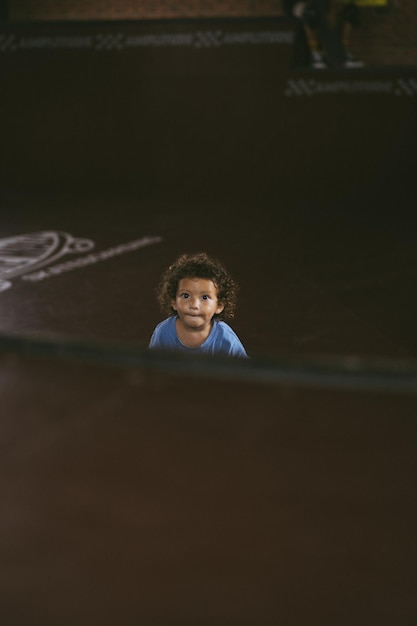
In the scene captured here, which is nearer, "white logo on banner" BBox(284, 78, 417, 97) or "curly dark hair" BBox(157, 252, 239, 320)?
"curly dark hair" BBox(157, 252, 239, 320)

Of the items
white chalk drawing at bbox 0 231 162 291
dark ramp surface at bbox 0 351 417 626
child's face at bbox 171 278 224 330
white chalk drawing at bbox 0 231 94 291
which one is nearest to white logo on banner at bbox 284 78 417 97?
white chalk drawing at bbox 0 231 162 291

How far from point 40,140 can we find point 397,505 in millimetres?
6690

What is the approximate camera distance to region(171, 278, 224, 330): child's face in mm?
1855

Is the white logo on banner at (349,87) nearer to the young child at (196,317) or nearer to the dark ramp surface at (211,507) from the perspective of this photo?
the young child at (196,317)

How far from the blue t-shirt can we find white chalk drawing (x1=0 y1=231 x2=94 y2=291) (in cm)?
220

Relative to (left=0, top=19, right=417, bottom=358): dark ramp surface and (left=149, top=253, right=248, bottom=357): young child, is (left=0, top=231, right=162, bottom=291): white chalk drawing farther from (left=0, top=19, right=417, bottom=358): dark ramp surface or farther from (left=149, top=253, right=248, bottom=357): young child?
(left=149, top=253, right=248, bottom=357): young child

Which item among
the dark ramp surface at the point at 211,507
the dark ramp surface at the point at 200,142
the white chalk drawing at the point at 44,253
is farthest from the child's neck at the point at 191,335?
the dark ramp surface at the point at 200,142

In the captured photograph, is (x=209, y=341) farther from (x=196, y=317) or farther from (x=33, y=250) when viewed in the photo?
(x=33, y=250)

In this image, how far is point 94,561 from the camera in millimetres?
750

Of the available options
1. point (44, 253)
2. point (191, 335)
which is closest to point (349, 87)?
point (44, 253)

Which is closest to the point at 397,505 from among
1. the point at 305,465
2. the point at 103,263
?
the point at 305,465

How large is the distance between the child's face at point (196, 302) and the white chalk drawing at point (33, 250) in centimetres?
220

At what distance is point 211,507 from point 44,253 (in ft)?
13.1

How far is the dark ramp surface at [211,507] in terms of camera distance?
74cm
